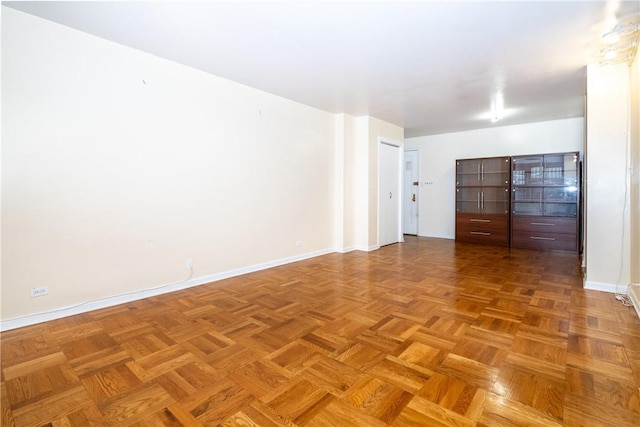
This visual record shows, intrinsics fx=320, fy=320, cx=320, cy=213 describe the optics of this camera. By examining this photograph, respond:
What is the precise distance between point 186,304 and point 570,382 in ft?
9.62

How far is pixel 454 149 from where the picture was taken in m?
7.08

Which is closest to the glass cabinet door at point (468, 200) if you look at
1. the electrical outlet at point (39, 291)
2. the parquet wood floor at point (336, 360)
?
the parquet wood floor at point (336, 360)

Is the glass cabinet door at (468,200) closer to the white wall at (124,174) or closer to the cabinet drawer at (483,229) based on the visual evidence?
the cabinet drawer at (483,229)

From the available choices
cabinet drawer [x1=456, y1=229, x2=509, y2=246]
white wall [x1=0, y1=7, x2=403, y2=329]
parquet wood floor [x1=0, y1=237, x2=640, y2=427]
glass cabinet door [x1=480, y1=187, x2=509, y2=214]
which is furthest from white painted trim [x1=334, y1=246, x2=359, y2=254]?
glass cabinet door [x1=480, y1=187, x2=509, y2=214]

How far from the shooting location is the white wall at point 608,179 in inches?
127

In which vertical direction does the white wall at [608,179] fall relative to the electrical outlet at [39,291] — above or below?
above

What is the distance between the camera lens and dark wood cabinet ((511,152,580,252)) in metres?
5.51

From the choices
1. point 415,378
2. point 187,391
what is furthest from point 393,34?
point 187,391

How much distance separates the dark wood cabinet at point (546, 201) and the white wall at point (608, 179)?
8.13 ft

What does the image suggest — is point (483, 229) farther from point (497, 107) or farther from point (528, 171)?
point (497, 107)

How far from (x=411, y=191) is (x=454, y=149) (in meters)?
1.35

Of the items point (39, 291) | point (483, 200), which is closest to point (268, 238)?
point (39, 291)

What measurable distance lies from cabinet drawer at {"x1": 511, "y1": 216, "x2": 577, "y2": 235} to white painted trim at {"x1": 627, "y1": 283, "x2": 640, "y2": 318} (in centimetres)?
272

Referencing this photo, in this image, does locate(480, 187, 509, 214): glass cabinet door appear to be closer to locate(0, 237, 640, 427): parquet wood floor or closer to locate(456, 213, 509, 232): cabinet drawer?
locate(456, 213, 509, 232): cabinet drawer
